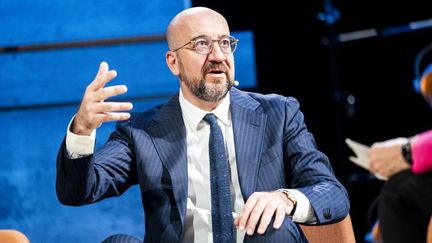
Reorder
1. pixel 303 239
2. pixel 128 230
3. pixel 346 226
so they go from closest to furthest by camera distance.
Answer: pixel 303 239, pixel 346 226, pixel 128 230

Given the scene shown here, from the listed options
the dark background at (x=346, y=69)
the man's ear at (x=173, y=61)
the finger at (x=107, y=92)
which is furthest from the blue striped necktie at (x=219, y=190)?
the dark background at (x=346, y=69)

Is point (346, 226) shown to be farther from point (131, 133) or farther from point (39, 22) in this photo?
point (39, 22)

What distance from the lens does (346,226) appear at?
238cm

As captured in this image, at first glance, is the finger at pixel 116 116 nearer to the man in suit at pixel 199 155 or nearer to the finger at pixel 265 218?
the man in suit at pixel 199 155

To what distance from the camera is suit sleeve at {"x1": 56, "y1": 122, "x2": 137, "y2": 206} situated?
7.09 ft

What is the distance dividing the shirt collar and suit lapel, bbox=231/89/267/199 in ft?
0.11

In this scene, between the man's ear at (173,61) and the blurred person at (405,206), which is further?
the man's ear at (173,61)

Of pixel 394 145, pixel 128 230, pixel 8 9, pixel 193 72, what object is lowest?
pixel 128 230

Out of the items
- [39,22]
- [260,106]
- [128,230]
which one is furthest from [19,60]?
[260,106]

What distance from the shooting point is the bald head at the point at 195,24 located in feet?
8.23

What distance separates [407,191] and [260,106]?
922 millimetres

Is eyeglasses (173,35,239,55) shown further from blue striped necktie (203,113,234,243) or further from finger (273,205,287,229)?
finger (273,205,287,229)

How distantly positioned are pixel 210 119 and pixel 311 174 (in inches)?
15.6

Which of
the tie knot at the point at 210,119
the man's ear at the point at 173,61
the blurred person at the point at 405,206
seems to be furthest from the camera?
the man's ear at the point at 173,61
